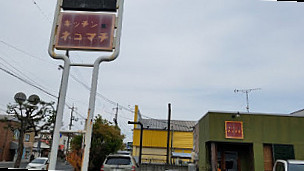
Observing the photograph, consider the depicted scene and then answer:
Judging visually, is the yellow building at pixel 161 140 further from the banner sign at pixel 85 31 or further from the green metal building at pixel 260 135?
the banner sign at pixel 85 31

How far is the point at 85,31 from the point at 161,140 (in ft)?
91.6

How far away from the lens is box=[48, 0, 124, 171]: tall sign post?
2961 mm

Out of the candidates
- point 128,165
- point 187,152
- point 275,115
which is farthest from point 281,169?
point 187,152

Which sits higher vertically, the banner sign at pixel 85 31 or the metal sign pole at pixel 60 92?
the banner sign at pixel 85 31

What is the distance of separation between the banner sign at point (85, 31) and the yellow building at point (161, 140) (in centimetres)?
2404

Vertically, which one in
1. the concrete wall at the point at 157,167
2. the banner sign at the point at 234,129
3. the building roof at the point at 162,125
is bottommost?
the concrete wall at the point at 157,167

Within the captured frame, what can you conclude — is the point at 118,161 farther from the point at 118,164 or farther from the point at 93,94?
the point at 93,94

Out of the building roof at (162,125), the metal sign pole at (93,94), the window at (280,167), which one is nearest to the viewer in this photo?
the metal sign pole at (93,94)

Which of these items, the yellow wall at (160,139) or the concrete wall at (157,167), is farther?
the yellow wall at (160,139)

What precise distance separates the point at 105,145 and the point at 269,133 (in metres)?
9.14

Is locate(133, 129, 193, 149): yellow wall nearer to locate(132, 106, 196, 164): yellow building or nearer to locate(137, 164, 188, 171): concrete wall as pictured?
locate(132, 106, 196, 164): yellow building

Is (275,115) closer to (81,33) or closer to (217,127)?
(217,127)

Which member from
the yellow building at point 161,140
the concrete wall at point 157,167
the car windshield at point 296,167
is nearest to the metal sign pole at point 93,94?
the car windshield at point 296,167

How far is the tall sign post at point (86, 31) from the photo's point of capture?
2961 mm
